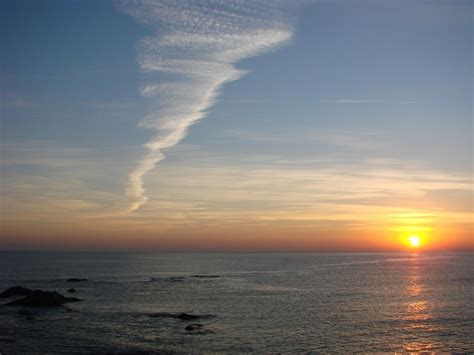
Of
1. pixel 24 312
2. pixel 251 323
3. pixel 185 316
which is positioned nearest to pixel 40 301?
pixel 24 312

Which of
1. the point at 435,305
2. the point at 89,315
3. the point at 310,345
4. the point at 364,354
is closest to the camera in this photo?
the point at 364,354

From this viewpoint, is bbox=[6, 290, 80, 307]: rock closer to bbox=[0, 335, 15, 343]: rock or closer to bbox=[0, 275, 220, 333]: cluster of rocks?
bbox=[0, 275, 220, 333]: cluster of rocks

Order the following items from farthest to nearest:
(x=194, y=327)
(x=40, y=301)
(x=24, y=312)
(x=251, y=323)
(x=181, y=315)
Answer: (x=40, y=301)
(x=24, y=312)
(x=181, y=315)
(x=251, y=323)
(x=194, y=327)

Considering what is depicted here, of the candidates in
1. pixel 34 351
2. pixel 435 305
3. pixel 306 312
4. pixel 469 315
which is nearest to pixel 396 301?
pixel 435 305

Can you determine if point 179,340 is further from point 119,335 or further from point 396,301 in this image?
point 396,301

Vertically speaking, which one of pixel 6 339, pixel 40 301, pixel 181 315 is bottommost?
pixel 181 315

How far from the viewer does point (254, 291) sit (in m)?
98.9

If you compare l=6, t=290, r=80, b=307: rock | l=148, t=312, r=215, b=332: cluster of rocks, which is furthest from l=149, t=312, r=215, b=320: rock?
l=6, t=290, r=80, b=307: rock

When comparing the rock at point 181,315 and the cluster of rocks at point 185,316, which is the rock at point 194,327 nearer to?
the cluster of rocks at point 185,316

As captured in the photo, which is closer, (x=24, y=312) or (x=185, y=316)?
(x=185, y=316)

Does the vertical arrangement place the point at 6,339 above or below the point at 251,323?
above

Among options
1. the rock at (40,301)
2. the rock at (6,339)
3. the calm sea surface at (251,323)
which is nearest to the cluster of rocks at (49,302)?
the rock at (40,301)

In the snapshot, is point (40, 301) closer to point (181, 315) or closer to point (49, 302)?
point (49, 302)

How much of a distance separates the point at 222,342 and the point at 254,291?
52.7m
